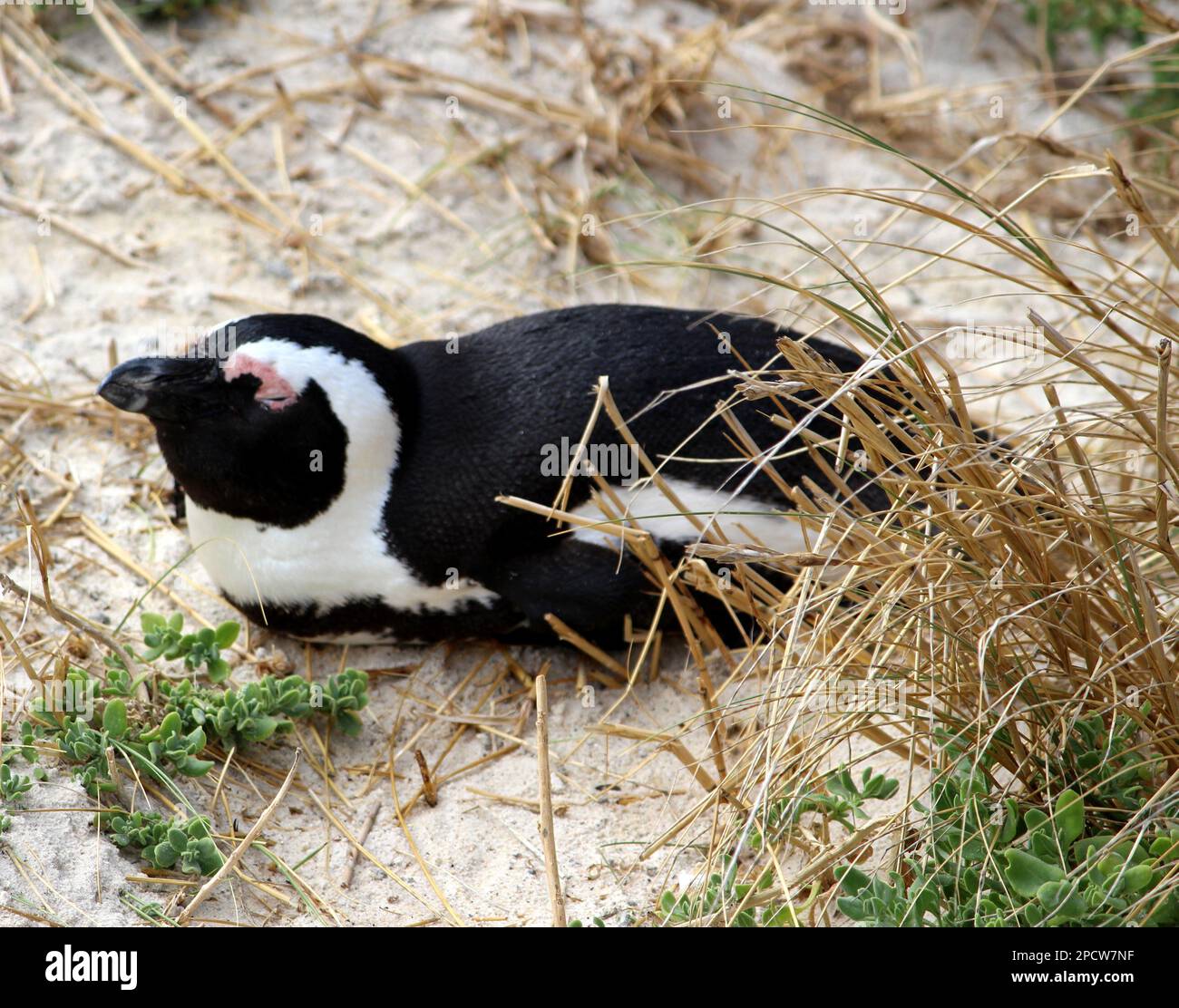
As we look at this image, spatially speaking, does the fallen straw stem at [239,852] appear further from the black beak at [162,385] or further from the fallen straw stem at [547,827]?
the black beak at [162,385]

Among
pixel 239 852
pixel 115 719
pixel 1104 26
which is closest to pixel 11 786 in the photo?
pixel 115 719

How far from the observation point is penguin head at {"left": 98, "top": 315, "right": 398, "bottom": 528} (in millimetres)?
2402

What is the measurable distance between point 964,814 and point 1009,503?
42 centimetres

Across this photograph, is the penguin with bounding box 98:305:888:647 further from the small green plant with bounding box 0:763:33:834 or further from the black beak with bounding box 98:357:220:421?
the small green plant with bounding box 0:763:33:834

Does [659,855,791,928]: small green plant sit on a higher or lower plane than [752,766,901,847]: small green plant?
lower

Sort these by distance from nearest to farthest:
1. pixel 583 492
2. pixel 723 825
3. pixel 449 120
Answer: pixel 723 825 < pixel 583 492 < pixel 449 120

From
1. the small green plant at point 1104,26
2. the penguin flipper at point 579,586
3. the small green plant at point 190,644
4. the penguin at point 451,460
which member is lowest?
the small green plant at point 190,644

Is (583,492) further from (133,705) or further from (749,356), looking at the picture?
(133,705)

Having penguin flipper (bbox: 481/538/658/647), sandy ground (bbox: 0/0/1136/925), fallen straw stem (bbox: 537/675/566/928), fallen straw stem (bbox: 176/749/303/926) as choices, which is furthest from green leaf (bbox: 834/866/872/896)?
fallen straw stem (bbox: 176/749/303/926)

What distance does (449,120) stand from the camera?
398cm

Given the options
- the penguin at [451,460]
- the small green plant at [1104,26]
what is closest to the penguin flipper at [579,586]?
the penguin at [451,460]

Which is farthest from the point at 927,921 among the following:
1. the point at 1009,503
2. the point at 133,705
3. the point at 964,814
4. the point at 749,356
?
the point at 133,705

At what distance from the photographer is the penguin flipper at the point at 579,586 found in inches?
Answer: 95.5

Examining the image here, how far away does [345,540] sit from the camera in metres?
2.51
